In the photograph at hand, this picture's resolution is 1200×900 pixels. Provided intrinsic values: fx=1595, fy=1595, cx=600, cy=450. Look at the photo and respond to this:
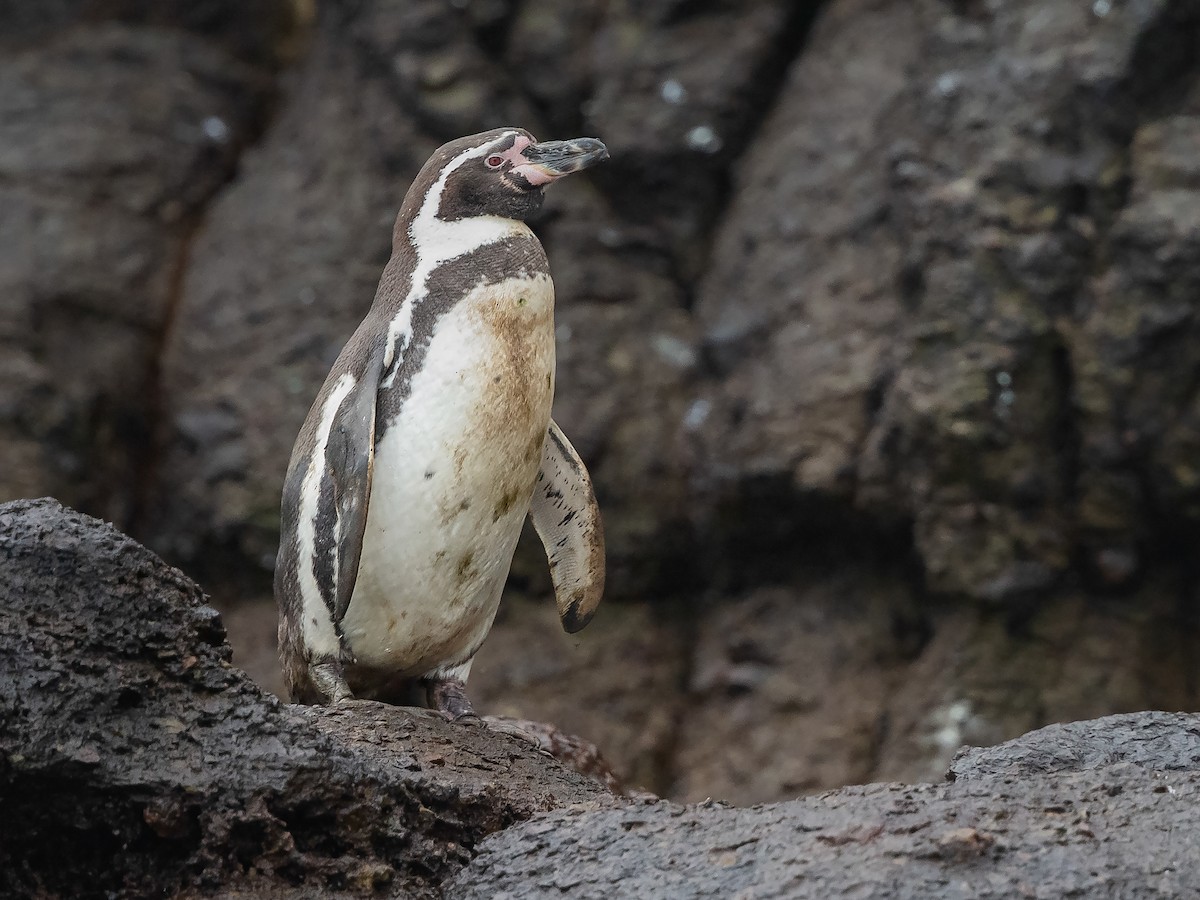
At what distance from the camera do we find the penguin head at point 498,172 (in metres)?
3.03

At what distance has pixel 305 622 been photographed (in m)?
2.88

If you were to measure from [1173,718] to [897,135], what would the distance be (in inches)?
126

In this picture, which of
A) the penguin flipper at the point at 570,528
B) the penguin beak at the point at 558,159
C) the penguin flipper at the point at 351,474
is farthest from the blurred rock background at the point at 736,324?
the penguin flipper at the point at 351,474

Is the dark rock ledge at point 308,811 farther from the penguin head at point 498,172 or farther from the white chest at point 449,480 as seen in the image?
the penguin head at point 498,172

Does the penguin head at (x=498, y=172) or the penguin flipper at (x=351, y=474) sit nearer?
the penguin flipper at (x=351, y=474)

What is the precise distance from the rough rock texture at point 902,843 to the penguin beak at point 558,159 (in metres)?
1.33

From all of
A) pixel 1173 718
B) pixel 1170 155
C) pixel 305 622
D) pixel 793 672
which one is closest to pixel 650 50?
pixel 1170 155

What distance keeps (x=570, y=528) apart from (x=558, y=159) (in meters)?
0.76

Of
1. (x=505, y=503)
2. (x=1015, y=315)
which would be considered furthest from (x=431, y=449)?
(x=1015, y=315)

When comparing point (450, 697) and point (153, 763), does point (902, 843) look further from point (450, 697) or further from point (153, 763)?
point (450, 697)

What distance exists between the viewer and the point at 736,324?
17.7 ft

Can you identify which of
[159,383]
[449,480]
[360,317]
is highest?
[449,480]

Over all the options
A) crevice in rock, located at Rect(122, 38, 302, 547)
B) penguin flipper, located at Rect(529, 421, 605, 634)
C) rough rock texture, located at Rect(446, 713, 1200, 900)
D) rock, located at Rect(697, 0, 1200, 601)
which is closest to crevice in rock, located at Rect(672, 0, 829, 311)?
rock, located at Rect(697, 0, 1200, 601)

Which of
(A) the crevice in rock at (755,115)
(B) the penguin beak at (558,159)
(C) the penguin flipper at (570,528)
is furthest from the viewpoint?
(A) the crevice in rock at (755,115)
